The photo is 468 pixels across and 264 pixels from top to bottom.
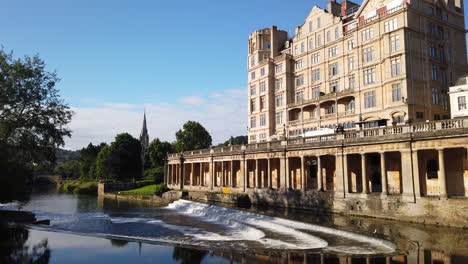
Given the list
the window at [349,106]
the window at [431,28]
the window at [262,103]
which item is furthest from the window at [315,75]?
the window at [431,28]

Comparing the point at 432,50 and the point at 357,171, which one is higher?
the point at 432,50

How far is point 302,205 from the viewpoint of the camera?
131 ft

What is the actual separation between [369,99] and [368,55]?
6521 mm

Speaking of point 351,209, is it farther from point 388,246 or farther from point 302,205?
point 388,246

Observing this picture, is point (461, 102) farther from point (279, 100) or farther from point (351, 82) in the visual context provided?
point (279, 100)

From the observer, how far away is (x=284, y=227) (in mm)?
28078

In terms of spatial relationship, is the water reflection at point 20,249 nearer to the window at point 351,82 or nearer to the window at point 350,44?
the window at point 351,82

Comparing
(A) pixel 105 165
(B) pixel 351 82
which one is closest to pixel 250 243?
(B) pixel 351 82

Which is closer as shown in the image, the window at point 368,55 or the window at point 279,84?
the window at point 368,55

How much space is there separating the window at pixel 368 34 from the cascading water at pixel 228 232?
3222 cm

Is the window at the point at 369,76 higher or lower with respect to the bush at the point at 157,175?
higher

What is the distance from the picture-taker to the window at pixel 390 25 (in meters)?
45.5

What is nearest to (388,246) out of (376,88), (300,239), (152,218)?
(300,239)

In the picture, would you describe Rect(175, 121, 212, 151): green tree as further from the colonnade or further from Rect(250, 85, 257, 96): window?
the colonnade
